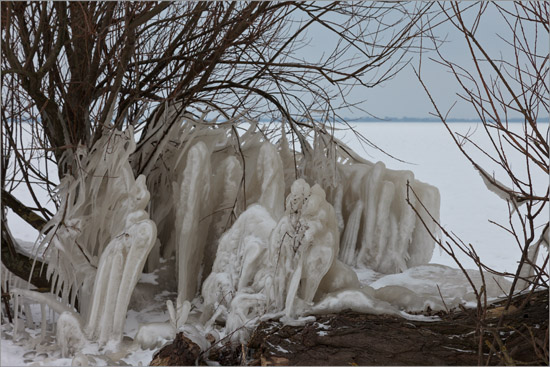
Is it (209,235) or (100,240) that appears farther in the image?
(209,235)

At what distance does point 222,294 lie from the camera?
3.94 m

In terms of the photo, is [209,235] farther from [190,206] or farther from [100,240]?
[100,240]

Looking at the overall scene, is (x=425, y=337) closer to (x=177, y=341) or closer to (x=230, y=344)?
(x=230, y=344)

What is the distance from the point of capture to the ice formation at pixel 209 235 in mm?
3766

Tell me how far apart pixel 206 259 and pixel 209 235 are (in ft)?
0.53

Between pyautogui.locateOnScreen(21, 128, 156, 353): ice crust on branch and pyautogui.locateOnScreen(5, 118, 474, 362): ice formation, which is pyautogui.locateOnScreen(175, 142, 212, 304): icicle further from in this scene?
pyautogui.locateOnScreen(21, 128, 156, 353): ice crust on branch

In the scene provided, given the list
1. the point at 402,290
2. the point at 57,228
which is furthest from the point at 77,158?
the point at 402,290

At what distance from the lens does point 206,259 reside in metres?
4.52

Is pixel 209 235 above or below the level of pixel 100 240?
above

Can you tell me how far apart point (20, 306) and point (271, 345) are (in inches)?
76.0

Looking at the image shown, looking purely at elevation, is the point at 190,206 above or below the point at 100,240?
above

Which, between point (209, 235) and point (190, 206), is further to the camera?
point (209, 235)

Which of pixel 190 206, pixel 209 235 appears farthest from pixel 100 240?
pixel 209 235

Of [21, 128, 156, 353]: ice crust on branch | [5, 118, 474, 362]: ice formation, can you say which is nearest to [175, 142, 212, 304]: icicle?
[5, 118, 474, 362]: ice formation
